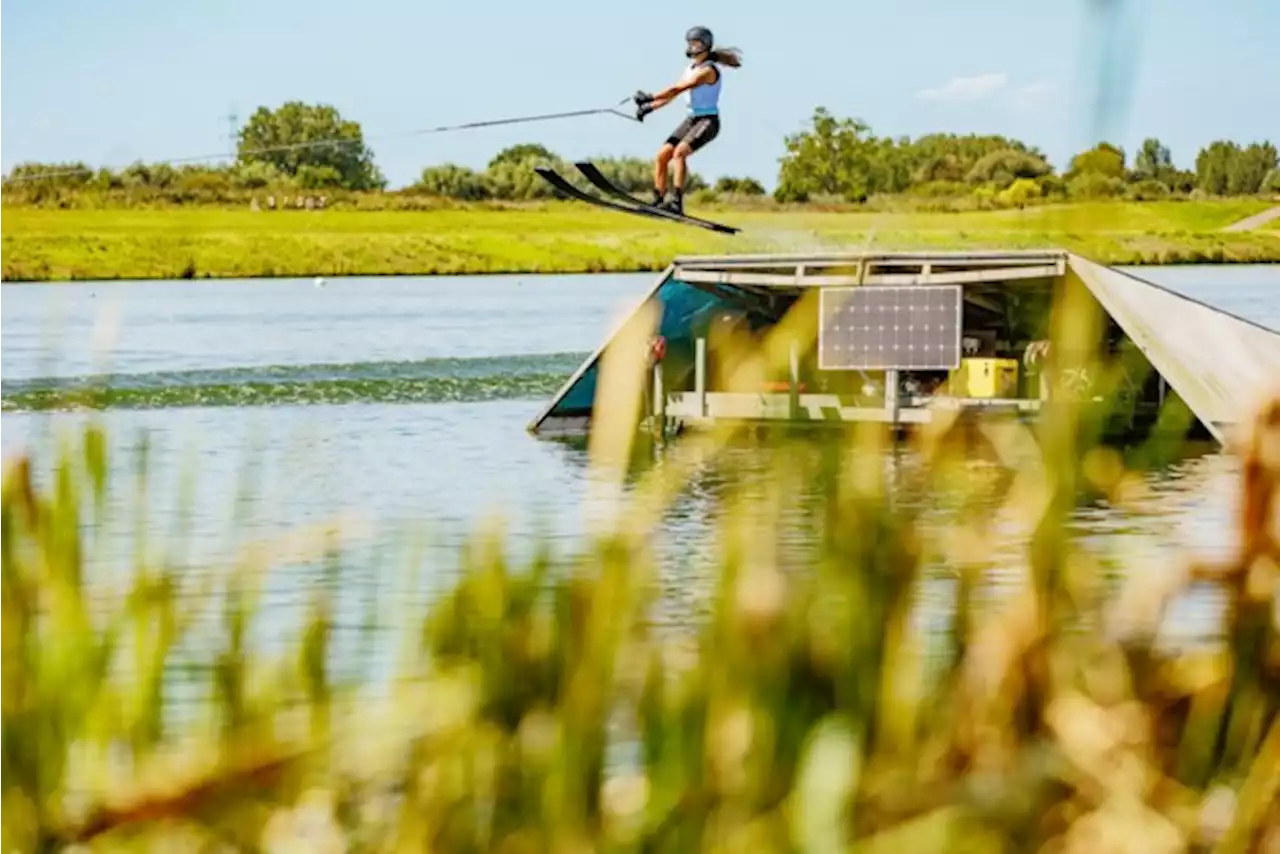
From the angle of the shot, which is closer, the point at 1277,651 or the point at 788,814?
the point at 788,814

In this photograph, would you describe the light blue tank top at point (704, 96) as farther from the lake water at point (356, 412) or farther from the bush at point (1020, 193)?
the bush at point (1020, 193)

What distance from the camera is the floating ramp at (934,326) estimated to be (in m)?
22.5

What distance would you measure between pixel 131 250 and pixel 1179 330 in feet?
241

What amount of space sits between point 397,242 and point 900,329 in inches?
3250

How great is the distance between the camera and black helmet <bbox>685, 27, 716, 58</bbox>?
2067 cm

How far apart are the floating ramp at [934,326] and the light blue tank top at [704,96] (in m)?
1.76

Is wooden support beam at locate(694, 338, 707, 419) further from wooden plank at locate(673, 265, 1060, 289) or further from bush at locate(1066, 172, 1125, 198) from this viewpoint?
bush at locate(1066, 172, 1125, 198)

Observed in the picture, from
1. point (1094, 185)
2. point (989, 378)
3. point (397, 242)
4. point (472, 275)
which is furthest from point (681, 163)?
point (397, 242)

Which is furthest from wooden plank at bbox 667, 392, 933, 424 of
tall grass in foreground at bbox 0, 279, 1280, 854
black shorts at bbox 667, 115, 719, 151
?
tall grass in foreground at bbox 0, 279, 1280, 854

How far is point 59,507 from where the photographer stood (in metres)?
3.07

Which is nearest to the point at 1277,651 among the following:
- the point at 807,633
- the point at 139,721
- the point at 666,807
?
the point at 807,633

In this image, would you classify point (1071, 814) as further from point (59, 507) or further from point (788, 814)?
point (59, 507)

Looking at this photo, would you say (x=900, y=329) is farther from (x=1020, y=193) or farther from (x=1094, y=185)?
(x=1094, y=185)

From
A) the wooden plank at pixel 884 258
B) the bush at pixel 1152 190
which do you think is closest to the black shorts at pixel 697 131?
the wooden plank at pixel 884 258
